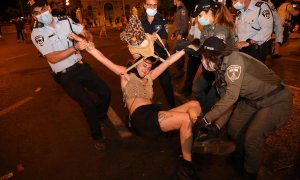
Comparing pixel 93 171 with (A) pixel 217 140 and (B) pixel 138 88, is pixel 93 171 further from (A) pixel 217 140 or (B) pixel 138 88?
(A) pixel 217 140

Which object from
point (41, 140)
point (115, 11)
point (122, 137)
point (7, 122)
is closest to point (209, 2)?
point (122, 137)

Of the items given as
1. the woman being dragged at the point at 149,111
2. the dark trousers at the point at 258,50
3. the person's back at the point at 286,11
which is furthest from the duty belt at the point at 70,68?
the person's back at the point at 286,11

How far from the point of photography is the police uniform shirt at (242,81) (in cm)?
248

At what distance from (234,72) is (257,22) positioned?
90.9 inches

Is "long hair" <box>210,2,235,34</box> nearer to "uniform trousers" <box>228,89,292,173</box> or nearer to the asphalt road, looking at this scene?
"uniform trousers" <box>228,89,292,173</box>

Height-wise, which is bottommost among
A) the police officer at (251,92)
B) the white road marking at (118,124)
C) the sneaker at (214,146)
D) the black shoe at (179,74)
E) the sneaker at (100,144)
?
the white road marking at (118,124)

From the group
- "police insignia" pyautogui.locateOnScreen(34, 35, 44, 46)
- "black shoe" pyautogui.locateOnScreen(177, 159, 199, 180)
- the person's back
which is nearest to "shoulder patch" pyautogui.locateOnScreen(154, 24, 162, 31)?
"police insignia" pyautogui.locateOnScreen(34, 35, 44, 46)

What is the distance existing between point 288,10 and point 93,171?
9421 millimetres

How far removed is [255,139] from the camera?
107 inches

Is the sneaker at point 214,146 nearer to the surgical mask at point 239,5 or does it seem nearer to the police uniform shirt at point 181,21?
the surgical mask at point 239,5

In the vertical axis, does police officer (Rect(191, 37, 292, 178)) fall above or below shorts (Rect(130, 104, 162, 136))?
above

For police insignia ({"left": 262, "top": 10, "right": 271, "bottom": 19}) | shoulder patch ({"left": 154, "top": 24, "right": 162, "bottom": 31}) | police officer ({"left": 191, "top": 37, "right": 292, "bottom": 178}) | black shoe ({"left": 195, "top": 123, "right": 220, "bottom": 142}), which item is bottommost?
black shoe ({"left": 195, "top": 123, "right": 220, "bottom": 142})

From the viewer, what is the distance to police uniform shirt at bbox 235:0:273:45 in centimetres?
430

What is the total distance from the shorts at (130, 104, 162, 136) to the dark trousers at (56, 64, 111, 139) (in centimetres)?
99
